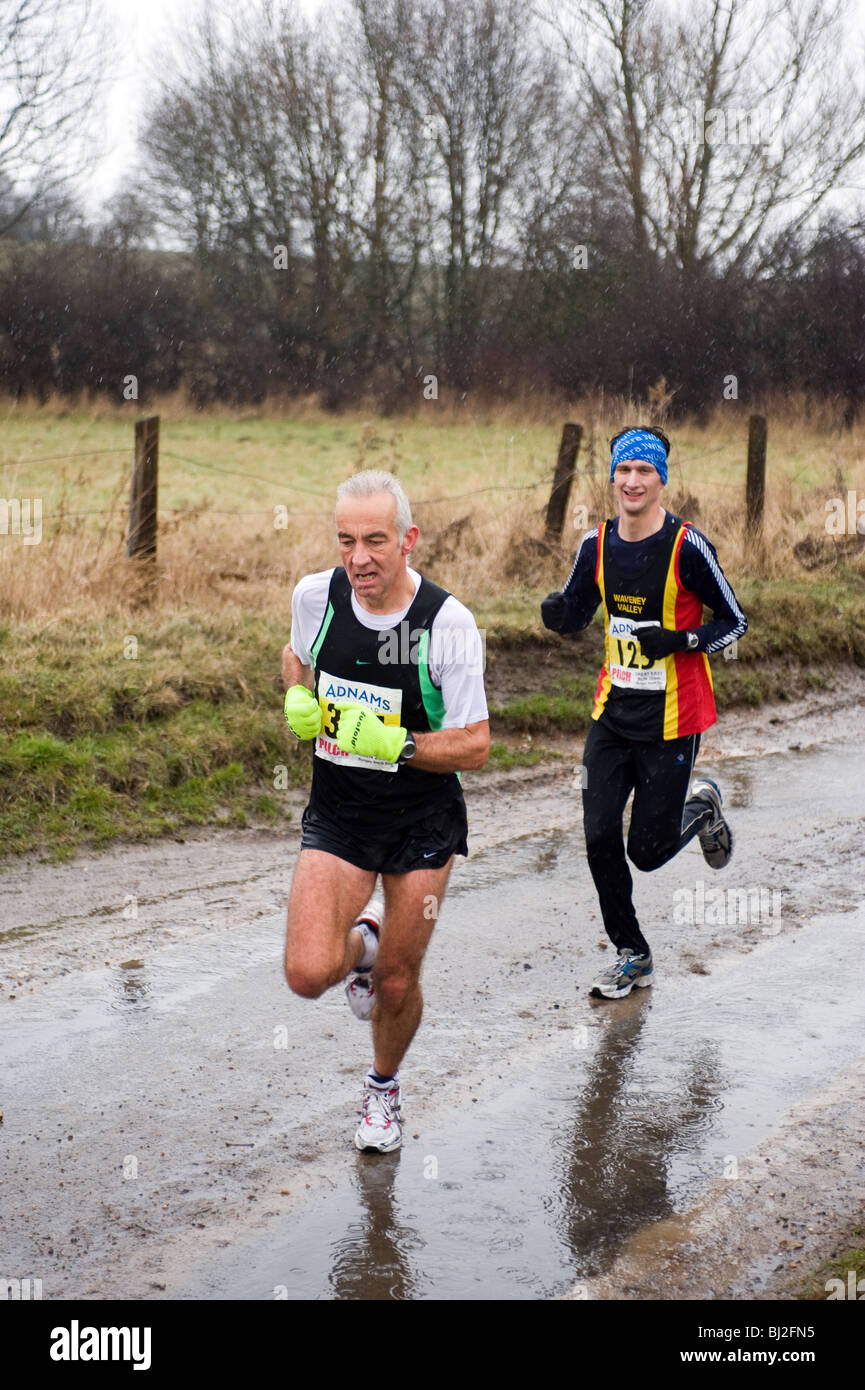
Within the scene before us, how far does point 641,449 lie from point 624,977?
219cm

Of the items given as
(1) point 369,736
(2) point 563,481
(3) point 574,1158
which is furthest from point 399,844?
(2) point 563,481

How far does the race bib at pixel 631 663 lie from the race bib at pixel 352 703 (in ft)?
5.43

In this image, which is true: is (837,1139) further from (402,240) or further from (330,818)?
(402,240)

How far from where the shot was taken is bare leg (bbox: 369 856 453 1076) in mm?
4215

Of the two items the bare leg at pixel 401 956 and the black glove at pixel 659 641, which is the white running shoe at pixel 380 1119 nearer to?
the bare leg at pixel 401 956

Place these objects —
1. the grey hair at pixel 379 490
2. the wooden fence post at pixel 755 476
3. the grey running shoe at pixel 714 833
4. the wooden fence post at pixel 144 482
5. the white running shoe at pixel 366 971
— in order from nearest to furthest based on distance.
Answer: the grey hair at pixel 379 490 → the white running shoe at pixel 366 971 → the grey running shoe at pixel 714 833 → the wooden fence post at pixel 144 482 → the wooden fence post at pixel 755 476

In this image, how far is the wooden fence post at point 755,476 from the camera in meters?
14.9

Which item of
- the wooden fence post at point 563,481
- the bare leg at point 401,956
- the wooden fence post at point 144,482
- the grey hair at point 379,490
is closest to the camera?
the grey hair at point 379,490

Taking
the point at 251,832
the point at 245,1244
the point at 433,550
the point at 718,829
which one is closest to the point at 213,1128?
the point at 245,1244

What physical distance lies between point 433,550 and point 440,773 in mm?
9126

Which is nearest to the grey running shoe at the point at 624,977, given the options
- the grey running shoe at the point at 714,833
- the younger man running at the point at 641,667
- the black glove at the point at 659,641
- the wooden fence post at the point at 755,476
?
the younger man running at the point at 641,667

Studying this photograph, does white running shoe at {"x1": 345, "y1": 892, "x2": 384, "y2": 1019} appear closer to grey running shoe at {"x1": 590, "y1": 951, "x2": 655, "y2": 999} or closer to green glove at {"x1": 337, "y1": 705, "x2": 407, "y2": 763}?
green glove at {"x1": 337, "y1": 705, "x2": 407, "y2": 763}

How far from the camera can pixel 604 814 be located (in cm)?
560

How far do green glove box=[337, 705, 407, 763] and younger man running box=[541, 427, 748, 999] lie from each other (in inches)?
69.9
